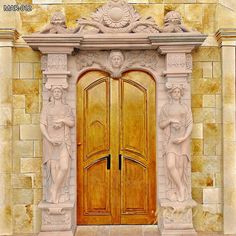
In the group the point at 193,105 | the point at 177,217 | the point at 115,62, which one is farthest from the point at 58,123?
the point at 177,217

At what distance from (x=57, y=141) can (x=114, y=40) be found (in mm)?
1655

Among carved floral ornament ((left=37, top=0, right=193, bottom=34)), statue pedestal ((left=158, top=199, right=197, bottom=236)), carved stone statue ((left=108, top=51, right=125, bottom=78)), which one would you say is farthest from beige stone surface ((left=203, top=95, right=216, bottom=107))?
statue pedestal ((left=158, top=199, right=197, bottom=236))

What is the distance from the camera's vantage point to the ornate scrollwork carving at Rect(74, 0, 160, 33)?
661 centimetres

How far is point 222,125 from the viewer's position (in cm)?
675

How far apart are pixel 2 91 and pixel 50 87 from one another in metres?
0.75

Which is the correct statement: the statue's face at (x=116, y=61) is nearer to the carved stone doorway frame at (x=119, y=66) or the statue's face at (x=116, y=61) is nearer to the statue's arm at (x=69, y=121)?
the carved stone doorway frame at (x=119, y=66)

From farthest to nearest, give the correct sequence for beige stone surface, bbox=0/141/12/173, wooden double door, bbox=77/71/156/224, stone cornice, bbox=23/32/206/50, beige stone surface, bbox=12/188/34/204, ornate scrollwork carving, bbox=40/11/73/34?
wooden double door, bbox=77/71/156/224, beige stone surface, bbox=12/188/34/204, beige stone surface, bbox=0/141/12/173, ornate scrollwork carving, bbox=40/11/73/34, stone cornice, bbox=23/32/206/50

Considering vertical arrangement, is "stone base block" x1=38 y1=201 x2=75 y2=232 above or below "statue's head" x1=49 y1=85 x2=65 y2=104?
below

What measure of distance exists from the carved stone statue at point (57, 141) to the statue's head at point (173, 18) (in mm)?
1848

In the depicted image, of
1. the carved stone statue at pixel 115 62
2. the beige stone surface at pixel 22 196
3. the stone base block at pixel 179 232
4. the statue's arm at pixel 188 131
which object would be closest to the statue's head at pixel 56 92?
the carved stone statue at pixel 115 62

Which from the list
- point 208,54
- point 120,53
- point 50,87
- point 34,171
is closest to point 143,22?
point 120,53

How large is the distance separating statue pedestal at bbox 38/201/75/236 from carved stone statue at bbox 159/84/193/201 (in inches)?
57.9

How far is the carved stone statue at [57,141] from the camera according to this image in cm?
643

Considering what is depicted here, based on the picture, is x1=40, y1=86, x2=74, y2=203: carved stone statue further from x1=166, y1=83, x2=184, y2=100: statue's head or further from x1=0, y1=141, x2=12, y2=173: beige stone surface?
x1=166, y1=83, x2=184, y2=100: statue's head
